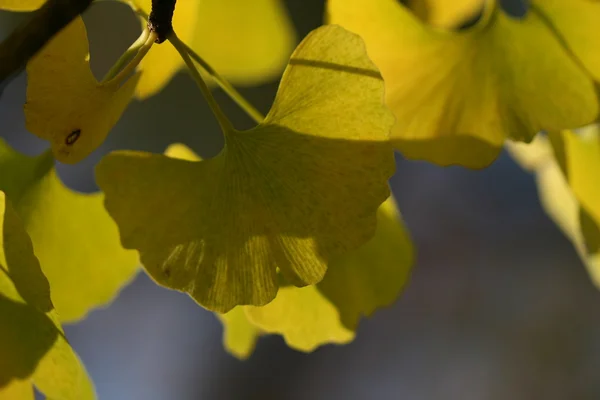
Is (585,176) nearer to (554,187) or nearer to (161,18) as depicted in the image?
(554,187)

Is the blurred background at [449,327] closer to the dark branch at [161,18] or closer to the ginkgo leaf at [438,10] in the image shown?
the ginkgo leaf at [438,10]

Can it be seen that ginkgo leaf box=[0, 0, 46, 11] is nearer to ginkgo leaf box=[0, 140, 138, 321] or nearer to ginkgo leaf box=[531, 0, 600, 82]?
ginkgo leaf box=[0, 140, 138, 321]

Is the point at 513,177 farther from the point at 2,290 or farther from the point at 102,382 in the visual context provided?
the point at 2,290

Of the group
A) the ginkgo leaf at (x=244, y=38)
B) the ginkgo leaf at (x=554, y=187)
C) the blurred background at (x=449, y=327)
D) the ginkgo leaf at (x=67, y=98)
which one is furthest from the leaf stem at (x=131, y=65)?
the blurred background at (x=449, y=327)

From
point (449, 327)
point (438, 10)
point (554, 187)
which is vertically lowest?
point (449, 327)

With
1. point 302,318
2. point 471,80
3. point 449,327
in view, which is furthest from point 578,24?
point 449,327

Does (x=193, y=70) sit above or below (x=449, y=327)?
above
